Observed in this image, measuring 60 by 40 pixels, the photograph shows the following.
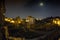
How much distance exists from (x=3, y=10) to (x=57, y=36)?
1.20 m

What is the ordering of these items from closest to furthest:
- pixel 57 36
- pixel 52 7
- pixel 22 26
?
pixel 57 36 → pixel 22 26 → pixel 52 7

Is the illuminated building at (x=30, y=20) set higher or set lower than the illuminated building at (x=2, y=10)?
lower

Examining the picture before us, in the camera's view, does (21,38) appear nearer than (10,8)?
Yes

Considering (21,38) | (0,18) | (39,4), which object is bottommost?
(21,38)

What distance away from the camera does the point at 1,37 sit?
3.42m

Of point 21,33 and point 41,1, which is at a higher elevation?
point 41,1

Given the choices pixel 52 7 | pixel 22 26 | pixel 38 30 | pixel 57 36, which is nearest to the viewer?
pixel 57 36

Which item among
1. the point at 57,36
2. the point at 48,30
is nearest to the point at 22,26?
the point at 48,30

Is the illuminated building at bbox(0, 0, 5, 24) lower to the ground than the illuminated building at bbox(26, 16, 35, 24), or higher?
higher

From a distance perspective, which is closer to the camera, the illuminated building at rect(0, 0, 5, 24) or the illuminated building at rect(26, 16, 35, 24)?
the illuminated building at rect(0, 0, 5, 24)

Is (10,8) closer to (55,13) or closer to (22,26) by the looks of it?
(22,26)

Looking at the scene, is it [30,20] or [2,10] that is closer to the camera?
[2,10]

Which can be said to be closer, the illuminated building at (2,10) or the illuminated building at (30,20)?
the illuminated building at (2,10)

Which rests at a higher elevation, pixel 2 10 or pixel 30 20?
pixel 2 10
